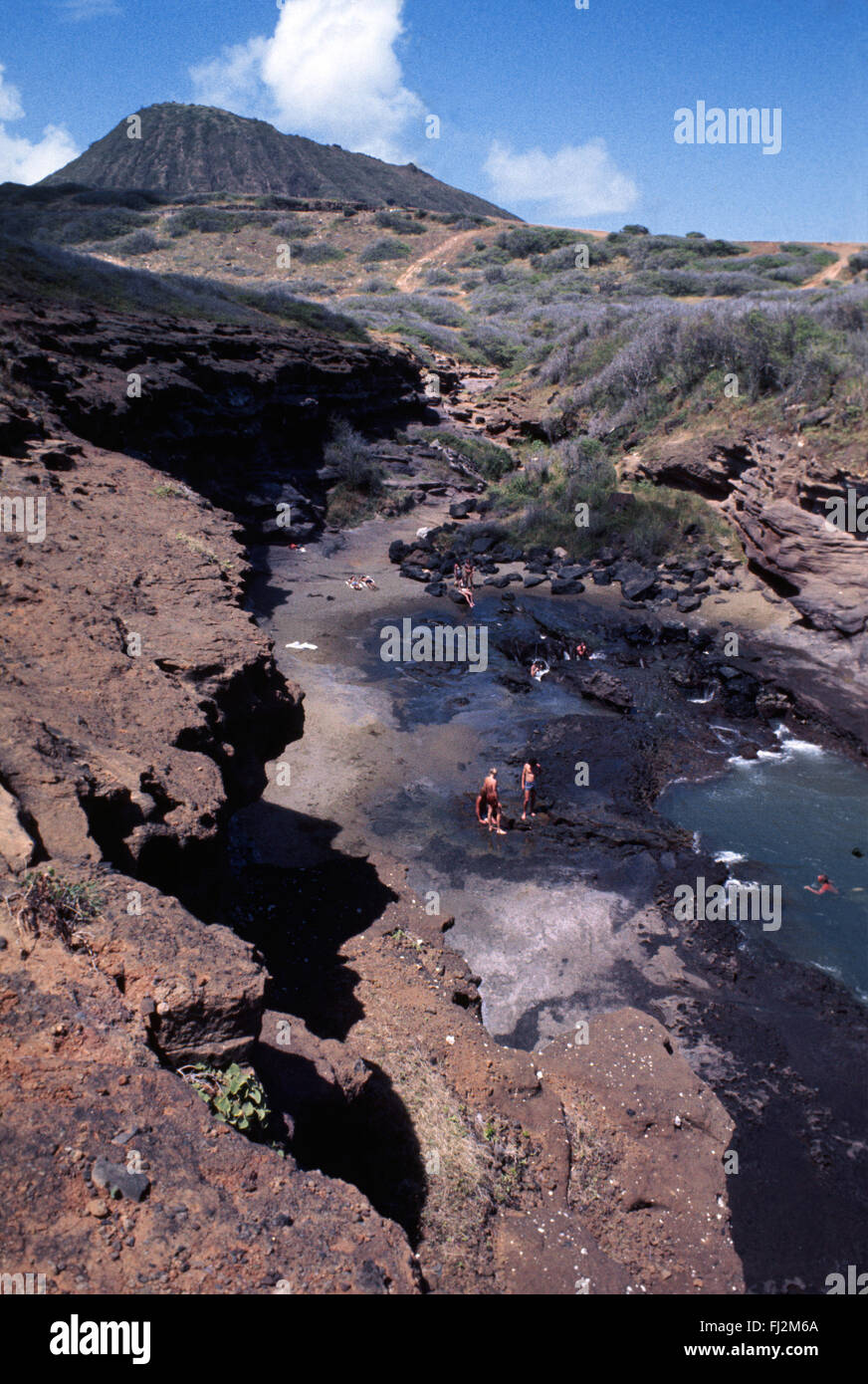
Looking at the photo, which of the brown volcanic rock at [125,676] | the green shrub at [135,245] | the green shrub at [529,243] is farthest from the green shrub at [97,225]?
the brown volcanic rock at [125,676]

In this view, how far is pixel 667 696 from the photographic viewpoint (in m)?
17.8

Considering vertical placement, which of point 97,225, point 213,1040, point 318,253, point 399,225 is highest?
point 399,225

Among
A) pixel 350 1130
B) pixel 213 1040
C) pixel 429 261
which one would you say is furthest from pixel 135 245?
pixel 213 1040

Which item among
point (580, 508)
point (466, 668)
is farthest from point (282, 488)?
point (466, 668)

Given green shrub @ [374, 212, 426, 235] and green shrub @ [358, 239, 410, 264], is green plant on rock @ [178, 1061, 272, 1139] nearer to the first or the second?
green shrub @ [358, 239, 410, 264]

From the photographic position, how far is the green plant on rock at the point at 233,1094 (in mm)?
3744

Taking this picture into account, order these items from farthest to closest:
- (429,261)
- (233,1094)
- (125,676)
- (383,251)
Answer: (429,261) → (383,251) → (125,676) → (233,1094)

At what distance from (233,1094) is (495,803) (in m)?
9.20

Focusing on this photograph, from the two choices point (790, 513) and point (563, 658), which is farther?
point (790, 513)

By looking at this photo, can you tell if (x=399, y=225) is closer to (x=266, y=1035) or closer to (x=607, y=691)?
(x=607, y=691)

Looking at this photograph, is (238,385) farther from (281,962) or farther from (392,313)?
(392,313)

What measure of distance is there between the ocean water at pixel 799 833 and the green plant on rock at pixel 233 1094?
9.02m

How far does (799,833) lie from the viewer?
1347 cm

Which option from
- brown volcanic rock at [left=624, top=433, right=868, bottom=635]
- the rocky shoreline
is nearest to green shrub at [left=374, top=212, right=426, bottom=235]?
brown volcanic rock at [left=624, top=433, right=868, bottom=635]
